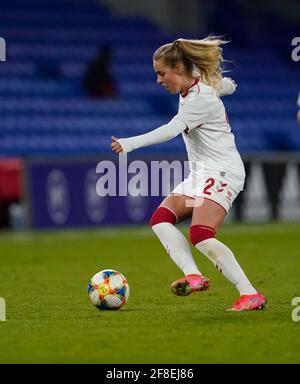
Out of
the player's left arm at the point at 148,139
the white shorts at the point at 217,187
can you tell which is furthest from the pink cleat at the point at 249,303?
the player's left arm at the point at 148,139

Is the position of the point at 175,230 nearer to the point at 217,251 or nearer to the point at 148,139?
the point at 217,251

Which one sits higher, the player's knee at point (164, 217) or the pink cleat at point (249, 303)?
the player's knee at point (164, 217)

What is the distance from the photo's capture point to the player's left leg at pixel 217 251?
802cm

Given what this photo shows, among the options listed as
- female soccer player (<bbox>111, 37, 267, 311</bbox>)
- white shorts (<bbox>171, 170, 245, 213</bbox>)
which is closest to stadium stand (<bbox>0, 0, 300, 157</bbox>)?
female soccer player (<bbox>111, 37, 267, 311</bbox>)

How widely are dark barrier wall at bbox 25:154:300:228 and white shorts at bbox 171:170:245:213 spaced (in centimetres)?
843

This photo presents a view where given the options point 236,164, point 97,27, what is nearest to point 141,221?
point 97,27

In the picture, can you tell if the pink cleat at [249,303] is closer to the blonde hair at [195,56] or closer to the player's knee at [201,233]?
the player's knee at [201,233]

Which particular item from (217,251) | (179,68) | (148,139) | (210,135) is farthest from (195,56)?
(217,251)

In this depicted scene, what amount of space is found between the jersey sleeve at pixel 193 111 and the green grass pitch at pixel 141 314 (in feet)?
4.86

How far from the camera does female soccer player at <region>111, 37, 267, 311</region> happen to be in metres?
8.05

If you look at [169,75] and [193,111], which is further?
[169,75]

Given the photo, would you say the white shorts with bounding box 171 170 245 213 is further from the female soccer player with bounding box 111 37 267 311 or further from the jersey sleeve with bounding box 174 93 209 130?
the jersey sleeve with bounding box 174 93 209 130

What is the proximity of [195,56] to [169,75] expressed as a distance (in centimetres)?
25

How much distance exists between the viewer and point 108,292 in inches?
331
